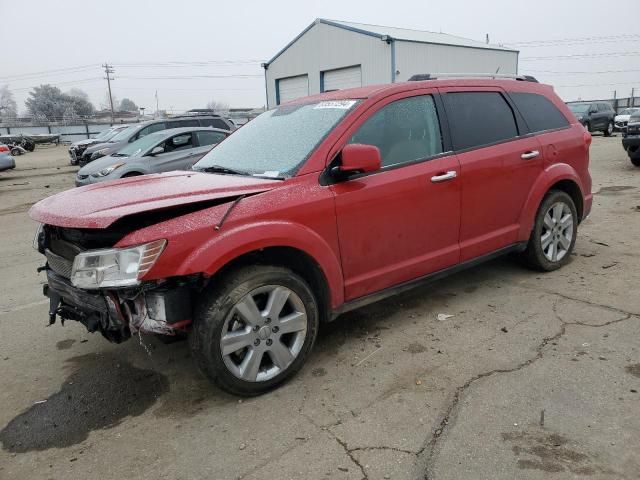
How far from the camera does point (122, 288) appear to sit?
8.59 feet

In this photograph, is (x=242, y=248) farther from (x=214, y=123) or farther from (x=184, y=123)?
(x=184, y=123)

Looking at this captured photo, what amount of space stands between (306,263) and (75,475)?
166 cm

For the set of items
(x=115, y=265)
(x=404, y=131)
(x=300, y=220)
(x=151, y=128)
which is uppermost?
(x=151, y=128)

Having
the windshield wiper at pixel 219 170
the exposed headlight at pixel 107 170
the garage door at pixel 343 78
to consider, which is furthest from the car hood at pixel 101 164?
the garage door at pixel 343 78

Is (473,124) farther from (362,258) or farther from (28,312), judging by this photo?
(28,312)

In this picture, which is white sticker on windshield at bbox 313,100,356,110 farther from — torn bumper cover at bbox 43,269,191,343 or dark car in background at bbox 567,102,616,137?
dark car in background at bbox 567,102,616,137

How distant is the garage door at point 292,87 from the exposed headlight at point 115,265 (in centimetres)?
2901

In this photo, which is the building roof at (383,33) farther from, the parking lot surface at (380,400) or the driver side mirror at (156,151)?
the parking lot surface at (380,400)

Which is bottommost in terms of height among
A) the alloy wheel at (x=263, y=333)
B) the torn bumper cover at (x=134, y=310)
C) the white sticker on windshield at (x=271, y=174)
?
the alloy wheel at (x=263, y=333)

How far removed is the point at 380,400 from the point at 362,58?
2613cm

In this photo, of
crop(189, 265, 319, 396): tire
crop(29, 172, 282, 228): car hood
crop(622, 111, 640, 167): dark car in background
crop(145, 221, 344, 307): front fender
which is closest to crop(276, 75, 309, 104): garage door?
crop(622, 111, 640, 167): dark car in background

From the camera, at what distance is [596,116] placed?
24.5 m

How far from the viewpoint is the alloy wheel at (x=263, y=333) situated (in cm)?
286

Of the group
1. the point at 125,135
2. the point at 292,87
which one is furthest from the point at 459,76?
the point at 292,87
